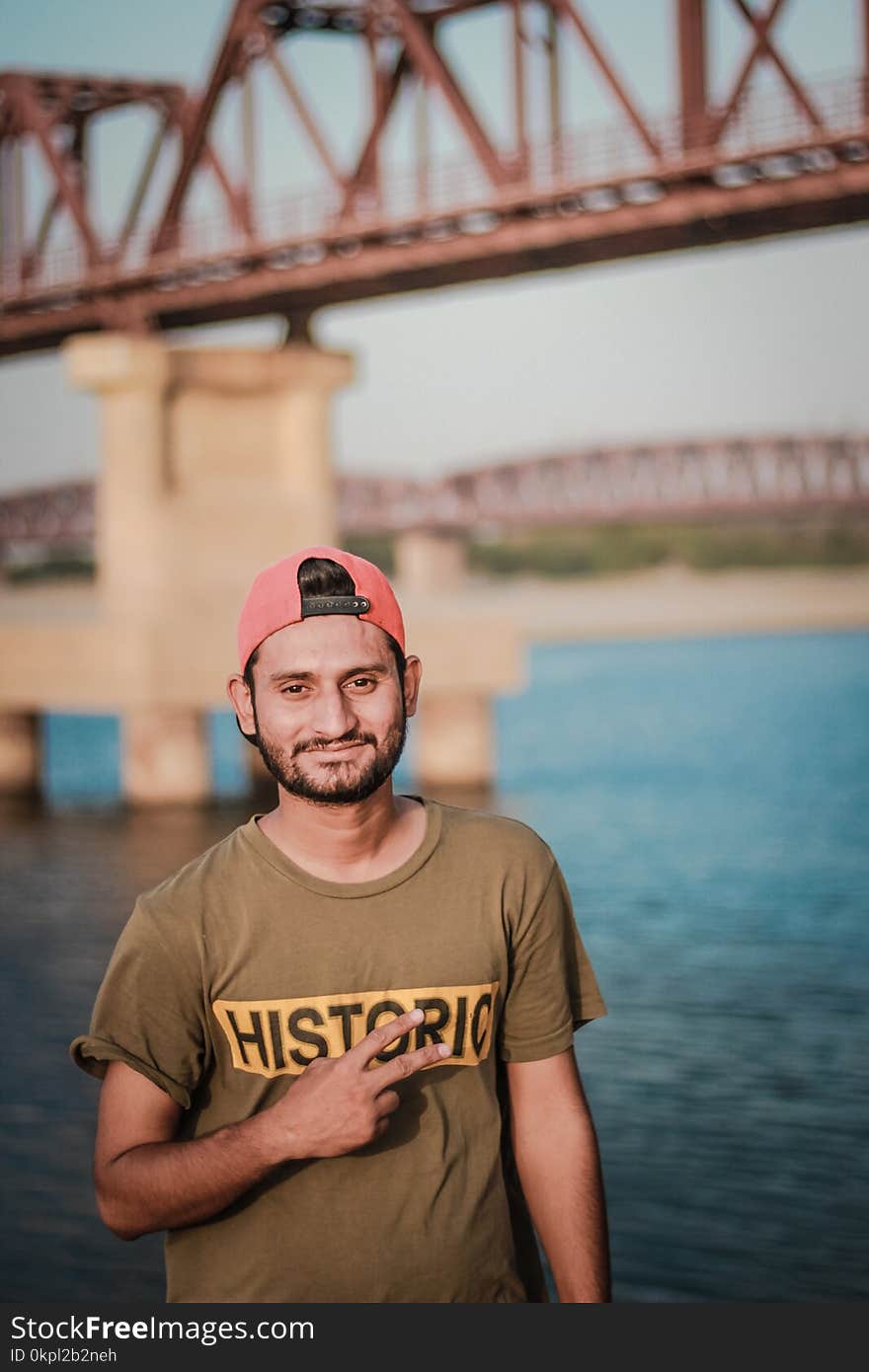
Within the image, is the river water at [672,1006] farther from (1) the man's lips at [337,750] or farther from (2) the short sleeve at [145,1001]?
(1) the man's lips at [337,750]

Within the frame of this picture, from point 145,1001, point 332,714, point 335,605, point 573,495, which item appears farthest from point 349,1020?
point 573,495

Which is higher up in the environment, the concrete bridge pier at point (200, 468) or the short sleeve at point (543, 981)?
the concrete bridge pier at point (200, 468)

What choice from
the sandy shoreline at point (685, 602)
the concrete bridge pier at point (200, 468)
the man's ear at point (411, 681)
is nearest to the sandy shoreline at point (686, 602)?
the sandy shoreline at point (685, 602)

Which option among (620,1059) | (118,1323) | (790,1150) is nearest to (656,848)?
(620,1059)

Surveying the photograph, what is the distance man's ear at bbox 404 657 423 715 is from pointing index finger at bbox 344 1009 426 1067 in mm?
399

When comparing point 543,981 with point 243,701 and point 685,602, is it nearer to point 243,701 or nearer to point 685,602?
point 243,701

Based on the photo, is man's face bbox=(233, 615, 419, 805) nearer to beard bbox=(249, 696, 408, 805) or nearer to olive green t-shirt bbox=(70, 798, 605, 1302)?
beard bbox=(249, 696, 408, 805)

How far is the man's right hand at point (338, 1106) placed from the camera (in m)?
2.32

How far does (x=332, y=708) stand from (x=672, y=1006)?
36.2ft

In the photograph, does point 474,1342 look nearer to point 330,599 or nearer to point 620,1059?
point 330,599

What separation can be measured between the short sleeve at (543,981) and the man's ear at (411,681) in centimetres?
28

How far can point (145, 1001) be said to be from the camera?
7.91ft

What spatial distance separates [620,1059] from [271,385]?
19593 mm

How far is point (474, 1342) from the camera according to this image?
2.93m
